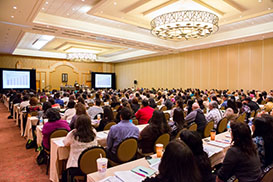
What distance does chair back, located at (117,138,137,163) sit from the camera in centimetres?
298

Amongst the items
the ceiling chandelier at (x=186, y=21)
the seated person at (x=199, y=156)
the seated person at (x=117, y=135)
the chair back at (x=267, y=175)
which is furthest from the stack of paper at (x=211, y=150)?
the ceiling chandelier at (x=186, y=21)

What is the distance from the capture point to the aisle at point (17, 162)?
3.87 m

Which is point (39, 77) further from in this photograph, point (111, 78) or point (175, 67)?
point (175, 67)

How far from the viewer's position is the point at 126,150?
3.08 metres

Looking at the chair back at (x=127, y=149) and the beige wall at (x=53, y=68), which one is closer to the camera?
the chair back at (x=127, y=149)

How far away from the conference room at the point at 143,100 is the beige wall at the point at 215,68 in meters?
0.07

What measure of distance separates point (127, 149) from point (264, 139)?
189cm

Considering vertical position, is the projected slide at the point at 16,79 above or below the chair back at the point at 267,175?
above

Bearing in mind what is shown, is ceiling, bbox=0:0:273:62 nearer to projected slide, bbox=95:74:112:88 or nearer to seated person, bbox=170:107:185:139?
seated person, bbox=170:107:185:139

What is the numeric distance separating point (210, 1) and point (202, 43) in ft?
20.4

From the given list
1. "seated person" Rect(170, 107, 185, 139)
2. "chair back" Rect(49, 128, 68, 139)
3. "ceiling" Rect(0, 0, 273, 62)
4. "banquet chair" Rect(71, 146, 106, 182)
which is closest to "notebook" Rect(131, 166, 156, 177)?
"banquet chair" Rect(71, 146, 106, 182)

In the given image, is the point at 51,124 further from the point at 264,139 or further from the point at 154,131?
the point at 264,139

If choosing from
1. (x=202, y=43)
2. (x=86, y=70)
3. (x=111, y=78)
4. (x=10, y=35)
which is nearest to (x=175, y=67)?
(x=202, y=43)

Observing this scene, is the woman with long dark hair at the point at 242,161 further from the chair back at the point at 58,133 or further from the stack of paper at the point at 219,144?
the chair back at the point at 58,133
